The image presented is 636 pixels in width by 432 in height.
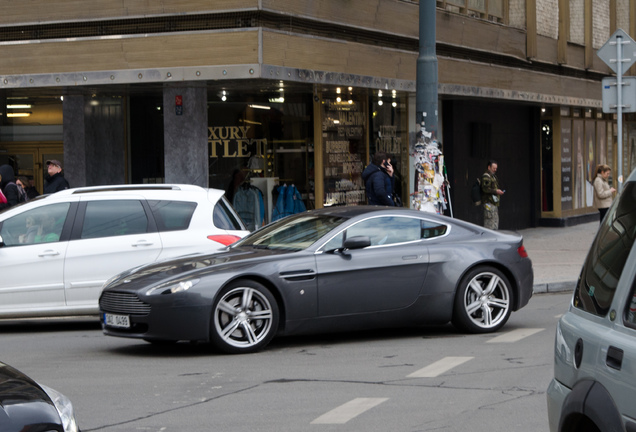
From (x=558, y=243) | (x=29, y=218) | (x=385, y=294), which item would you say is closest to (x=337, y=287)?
(x=385, y=294)

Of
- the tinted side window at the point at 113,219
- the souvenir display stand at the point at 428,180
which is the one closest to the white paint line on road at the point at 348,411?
the tinted side window at the point at 113,219

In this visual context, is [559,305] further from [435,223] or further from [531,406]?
[531,406]

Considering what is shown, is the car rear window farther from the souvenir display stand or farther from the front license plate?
the souvenir display stand

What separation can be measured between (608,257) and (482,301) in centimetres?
638

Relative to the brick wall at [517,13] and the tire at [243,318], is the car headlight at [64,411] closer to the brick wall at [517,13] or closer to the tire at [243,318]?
the tire at [243,318]

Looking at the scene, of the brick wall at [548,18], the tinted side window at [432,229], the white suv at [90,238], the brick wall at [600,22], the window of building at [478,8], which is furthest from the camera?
the brick wall at [600,22]

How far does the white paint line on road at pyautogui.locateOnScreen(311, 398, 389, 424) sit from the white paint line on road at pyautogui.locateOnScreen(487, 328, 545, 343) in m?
2.95

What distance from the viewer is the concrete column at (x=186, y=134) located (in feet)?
56.0

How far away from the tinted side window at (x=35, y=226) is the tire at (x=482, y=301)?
4549 mm

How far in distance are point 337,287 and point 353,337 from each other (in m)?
0.97

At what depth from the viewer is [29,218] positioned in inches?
438

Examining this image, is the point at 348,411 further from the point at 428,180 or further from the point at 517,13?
the point at 517,13

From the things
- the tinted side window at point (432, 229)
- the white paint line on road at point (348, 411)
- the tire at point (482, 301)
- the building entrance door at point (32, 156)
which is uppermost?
the building entrance door at point (32, 156)

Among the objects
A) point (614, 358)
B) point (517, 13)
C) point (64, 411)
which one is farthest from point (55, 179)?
point (614, 358)
